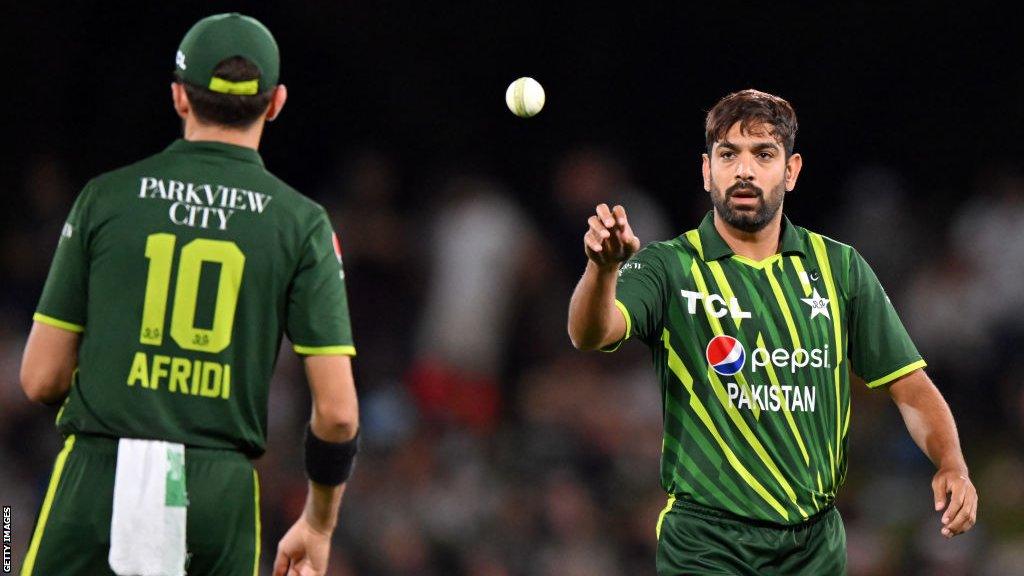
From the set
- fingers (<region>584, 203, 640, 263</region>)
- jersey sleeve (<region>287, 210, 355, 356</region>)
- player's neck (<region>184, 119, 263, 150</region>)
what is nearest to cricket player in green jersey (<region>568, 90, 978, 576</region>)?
fingers (<region>584, 203, 640, 263</region>)

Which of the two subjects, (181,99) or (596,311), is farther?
(596,311)

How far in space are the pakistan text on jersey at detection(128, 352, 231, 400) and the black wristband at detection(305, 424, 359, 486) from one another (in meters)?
0.36

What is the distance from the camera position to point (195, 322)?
4.23 meters

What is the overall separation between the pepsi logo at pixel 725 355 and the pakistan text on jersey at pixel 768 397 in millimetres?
57

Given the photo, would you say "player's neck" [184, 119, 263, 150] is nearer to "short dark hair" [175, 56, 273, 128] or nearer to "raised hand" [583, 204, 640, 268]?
"short dark hair" [175, 56, 273, 128]

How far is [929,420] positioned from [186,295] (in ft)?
8.82

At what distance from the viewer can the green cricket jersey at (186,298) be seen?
423 cm

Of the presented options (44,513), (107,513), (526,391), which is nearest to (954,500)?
(107,513)

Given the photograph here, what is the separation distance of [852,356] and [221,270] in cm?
246

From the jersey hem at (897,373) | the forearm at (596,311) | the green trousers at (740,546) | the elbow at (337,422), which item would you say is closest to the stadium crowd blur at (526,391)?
the jersey hem at (897,373)

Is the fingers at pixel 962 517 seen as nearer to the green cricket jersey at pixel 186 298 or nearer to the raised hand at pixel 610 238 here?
the raised hand at pixel 610 238

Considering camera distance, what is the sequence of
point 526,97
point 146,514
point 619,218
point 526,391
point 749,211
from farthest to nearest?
1. point 526,391
2. point 526,97
3. point 749,211
4. point 619,218
5. point 146,514

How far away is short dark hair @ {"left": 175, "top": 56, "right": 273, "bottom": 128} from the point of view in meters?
4.35

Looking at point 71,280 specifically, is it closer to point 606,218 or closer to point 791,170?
point 606,218
